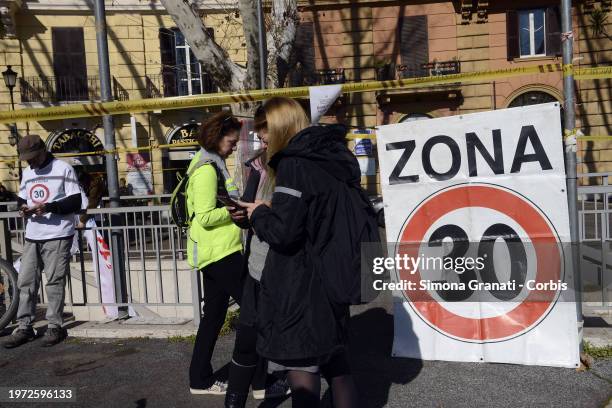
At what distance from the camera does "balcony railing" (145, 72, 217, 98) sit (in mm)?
22828

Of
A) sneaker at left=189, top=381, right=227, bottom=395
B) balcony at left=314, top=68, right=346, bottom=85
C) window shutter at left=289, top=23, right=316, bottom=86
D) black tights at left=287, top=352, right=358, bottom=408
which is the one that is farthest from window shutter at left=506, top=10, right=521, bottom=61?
black tights at left=287, top=352, right=358, bottom=408

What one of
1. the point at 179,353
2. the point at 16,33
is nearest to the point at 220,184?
the point at 179,353

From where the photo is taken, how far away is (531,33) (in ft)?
73.6

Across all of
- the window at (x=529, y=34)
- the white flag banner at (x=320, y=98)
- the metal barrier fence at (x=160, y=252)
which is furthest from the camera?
the window at (x=529, y=34)

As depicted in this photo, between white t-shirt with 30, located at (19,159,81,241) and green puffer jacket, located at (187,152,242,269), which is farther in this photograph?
white t-shirt with 30, located at (19,159,81,241)

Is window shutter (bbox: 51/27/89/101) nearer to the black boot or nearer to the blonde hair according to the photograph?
the black boot

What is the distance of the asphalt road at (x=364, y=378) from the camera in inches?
143

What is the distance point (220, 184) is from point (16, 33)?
71.8 ft

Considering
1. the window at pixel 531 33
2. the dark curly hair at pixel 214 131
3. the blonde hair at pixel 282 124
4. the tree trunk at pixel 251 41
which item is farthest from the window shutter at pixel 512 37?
the blonde hair at pixel 282 124

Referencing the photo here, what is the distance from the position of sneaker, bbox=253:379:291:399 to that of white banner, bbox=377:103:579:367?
0.84m

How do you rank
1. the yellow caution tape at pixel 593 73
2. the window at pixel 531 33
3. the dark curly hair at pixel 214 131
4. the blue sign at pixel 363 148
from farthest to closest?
1. the window at pixel 531 33
2. the blue sign at pixel 363 148
3. the yellow caution tape at pixel 593 73
4. the dark curly hair at pixel 214 131

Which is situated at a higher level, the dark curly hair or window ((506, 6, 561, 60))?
window ((506, 6, 561, 60))

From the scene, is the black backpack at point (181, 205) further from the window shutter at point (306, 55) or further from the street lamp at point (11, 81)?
the window shutter at point (306, 55)

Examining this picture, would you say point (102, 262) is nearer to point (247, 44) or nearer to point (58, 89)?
point (247, 44)
